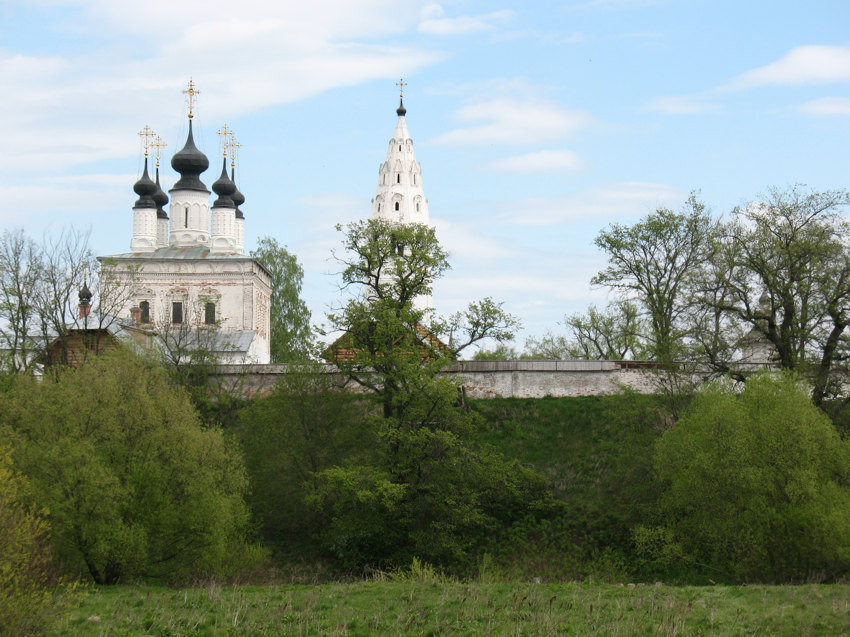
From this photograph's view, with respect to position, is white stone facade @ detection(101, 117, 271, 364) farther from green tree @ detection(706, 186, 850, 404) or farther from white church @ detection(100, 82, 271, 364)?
green tree @ detection(706, 186, 850, 404)

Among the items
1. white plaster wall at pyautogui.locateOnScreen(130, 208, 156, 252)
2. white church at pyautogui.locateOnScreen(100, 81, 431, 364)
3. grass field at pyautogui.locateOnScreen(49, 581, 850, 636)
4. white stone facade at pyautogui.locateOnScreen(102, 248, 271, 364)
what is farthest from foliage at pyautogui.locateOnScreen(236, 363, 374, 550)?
white plaster wall at pyautogui.locateOnScreen(130, 208, 156, 252)

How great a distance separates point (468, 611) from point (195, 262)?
30557mm

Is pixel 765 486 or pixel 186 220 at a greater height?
pixel 186 220

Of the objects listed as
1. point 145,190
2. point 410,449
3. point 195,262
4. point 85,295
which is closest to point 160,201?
point 145,190

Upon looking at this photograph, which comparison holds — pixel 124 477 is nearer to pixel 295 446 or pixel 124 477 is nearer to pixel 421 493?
pixel 295 446

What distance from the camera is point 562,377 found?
2991 cm

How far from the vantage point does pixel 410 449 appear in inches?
930

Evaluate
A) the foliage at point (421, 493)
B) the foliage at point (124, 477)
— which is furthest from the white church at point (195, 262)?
the foliage at point (124, 477)

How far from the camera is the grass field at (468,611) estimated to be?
1244 cm

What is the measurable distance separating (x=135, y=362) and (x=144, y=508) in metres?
4.96

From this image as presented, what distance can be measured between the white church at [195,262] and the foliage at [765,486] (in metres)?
21.0

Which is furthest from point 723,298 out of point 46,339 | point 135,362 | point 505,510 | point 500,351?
point 500,351

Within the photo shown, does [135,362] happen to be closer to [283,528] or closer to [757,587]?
[283,528]

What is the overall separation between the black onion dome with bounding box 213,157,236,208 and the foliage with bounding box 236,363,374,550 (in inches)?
800
